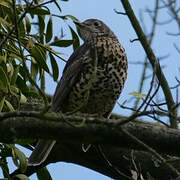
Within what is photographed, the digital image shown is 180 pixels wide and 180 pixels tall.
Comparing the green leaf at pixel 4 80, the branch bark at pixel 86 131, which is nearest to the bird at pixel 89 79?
the green leaf at pixel 4 80

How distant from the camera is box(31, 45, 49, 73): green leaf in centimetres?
299

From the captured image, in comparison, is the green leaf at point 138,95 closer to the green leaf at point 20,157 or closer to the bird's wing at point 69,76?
the green leaf at point 20,157

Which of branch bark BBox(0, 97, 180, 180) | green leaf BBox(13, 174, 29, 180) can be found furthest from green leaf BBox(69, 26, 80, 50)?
branch bark BBox(0, 97, 180, 180)

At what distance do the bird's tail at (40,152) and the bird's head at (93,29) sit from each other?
2.57ft

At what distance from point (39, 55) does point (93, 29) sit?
911 millimetres

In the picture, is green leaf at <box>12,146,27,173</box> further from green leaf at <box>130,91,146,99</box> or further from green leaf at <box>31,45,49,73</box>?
green leaf at <box>130,91,146,99</box>

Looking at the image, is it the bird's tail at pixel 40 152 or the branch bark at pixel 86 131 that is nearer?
the branch bark at pixel 86 131

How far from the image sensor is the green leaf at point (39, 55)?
2.99 m

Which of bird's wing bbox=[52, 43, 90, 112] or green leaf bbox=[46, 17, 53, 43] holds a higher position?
green leaf bbox=[46, 17, 53, 43]

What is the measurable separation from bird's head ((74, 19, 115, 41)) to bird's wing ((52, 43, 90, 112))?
190mm

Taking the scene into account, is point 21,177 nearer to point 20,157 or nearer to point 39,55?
point 20,157

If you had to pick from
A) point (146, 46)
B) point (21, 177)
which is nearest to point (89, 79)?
point (146, 46)

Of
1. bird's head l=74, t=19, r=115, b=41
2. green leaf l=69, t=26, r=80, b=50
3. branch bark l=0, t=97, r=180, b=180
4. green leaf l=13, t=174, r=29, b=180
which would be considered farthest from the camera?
bird's head l=74, t=19, r=115, b=41

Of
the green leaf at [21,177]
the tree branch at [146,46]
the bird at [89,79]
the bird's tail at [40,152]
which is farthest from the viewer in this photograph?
the bird at [89,79]
